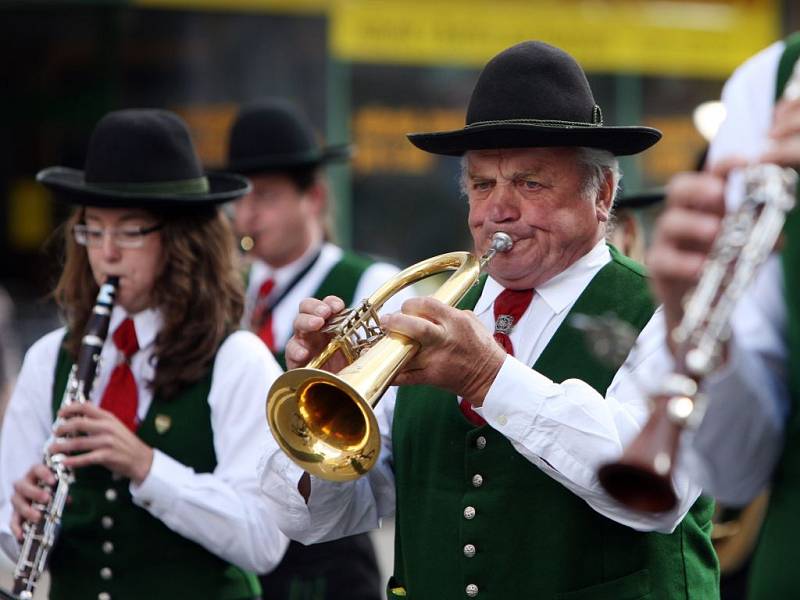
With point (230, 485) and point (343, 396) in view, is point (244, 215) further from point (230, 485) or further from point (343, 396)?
point (343, 396)

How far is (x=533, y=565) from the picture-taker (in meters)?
2.95

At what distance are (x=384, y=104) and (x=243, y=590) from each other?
26.6 ft

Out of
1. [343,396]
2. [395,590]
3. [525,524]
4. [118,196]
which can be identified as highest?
[118,196]

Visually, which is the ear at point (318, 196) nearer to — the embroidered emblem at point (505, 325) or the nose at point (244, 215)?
the nose at point (244, 215)

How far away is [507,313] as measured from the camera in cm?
319

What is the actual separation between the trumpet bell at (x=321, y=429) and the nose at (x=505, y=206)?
558 millimetres

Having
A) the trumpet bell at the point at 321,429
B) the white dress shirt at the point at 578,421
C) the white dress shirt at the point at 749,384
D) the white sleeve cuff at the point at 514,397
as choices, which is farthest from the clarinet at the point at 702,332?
the trumpet bell at the point at 321,429

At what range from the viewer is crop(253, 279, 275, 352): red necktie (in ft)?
18.8

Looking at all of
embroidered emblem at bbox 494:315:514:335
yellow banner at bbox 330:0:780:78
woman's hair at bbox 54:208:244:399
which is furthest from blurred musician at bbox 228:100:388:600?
yellow banner at bbox 330:0:780:78

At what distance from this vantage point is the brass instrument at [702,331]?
1.82 meters

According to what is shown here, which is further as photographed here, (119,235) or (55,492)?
(119,235)

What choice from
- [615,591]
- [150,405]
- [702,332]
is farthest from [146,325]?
[702,332]

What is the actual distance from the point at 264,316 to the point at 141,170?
6.41 ft

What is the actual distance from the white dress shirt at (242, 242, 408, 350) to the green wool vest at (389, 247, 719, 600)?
247 cm
